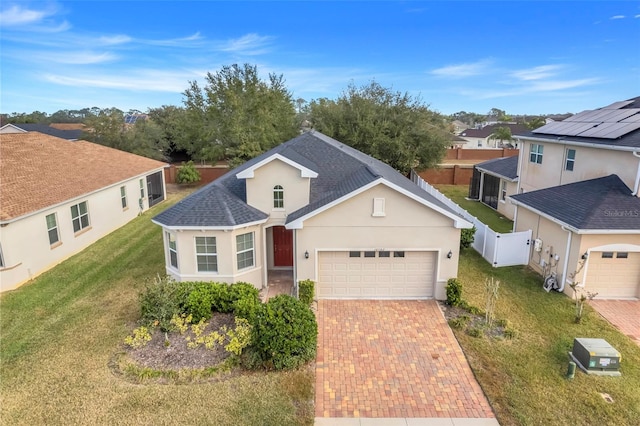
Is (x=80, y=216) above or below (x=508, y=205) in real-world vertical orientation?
above

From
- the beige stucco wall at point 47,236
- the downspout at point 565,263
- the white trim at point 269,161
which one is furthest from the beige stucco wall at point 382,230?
the beige stucco wall at point 47,236

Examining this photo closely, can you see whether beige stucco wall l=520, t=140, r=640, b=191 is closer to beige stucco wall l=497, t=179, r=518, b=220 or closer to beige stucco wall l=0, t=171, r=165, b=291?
beige stucco wall l=497, t=179, r=518, b=220

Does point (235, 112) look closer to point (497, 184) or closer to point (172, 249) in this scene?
point (172, 249)

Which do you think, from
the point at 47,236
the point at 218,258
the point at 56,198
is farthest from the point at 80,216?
the point at 218,258

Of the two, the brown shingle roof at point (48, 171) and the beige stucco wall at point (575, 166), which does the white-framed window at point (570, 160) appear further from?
the brown shingle roof at point (48, 171)

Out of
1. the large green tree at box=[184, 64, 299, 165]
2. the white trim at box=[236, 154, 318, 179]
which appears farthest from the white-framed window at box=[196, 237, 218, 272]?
the large green tree at box=[184, 64, 299, 165]
